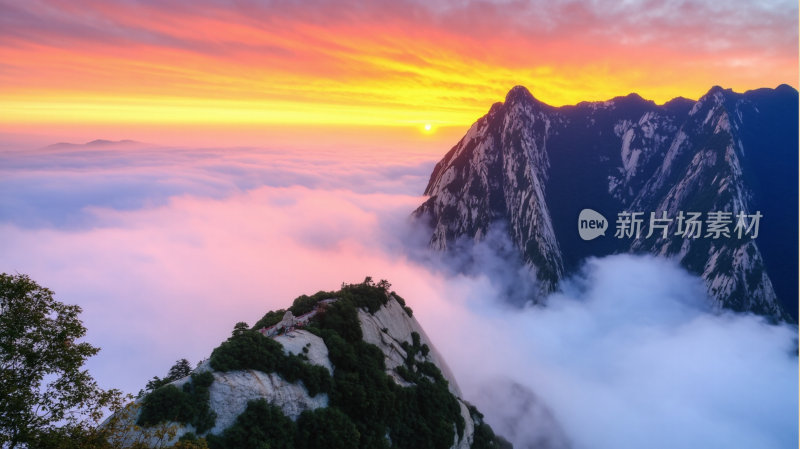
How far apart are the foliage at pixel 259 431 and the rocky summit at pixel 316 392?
0.07 metres

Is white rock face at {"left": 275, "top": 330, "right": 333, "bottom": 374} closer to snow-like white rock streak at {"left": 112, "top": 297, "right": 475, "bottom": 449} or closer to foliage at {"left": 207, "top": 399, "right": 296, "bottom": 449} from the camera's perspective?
snow-like white rock streak at {"left": 112, "top": 297, "right": 475, "bottom": 449}

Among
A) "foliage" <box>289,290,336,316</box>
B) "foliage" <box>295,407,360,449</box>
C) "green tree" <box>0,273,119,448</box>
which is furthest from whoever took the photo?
"foliage" <box>289,290,336,316</box>

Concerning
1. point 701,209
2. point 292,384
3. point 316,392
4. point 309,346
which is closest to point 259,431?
point 292,384

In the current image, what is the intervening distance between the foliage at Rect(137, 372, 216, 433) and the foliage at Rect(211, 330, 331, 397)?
2841mm

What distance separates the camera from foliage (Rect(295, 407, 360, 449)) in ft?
109

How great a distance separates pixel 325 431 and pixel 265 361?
8277 millimetres

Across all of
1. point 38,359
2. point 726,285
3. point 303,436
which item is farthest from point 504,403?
point 38,359

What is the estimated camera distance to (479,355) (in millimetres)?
142500

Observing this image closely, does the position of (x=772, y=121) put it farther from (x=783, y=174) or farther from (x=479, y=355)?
(x=479, y=355)

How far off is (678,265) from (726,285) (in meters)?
21.1

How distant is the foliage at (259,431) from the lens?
2844 centimetres

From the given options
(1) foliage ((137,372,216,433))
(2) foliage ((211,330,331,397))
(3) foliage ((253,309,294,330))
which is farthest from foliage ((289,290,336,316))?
(1) foliage ((137,372,216,433))

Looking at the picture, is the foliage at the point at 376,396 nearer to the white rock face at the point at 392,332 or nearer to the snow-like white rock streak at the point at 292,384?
the snow-like white rock streak at the point at 292,384

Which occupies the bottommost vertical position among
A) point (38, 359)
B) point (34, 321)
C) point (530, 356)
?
point (530, 356)
